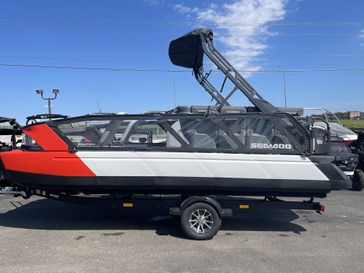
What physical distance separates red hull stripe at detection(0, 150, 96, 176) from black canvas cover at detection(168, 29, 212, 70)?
136 inches

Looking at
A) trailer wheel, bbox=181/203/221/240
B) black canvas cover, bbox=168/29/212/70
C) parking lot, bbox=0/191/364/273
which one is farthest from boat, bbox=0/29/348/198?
black canvas cover, bbox=168/29/212/70

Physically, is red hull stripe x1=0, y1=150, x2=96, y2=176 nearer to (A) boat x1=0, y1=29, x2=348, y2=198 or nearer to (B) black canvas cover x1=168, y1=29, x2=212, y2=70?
(A) boat x1=0, y1=29, x2=348, y2=198

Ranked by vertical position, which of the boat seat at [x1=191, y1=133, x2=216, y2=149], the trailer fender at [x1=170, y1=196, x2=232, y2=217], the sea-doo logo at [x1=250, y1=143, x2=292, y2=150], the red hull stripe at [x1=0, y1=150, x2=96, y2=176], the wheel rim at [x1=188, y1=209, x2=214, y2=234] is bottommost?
the wheel rim at [x1=188, y1=209, x2=214, y2=234]

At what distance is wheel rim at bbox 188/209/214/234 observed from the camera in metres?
6.53

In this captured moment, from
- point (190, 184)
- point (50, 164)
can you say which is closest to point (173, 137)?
point (190, 184)

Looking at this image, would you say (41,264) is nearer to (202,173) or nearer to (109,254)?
(109,254)

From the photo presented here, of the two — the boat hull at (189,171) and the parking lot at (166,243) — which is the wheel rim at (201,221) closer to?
the parking lot at (166,243)

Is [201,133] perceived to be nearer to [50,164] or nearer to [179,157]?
[179,157]

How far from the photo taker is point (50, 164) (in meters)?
6.51

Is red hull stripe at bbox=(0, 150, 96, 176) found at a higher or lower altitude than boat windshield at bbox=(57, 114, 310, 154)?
lower

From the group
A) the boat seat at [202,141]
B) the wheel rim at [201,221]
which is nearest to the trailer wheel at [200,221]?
the wheel rim at [201,221]

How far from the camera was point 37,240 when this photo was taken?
6.38m

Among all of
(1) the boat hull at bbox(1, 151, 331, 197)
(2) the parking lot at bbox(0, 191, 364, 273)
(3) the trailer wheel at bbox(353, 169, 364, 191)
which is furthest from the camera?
(3) the trailer wheel at bbox(353, 169, 364, 191)

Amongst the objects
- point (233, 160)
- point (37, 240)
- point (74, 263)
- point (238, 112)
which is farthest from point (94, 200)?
point (238, 112)
